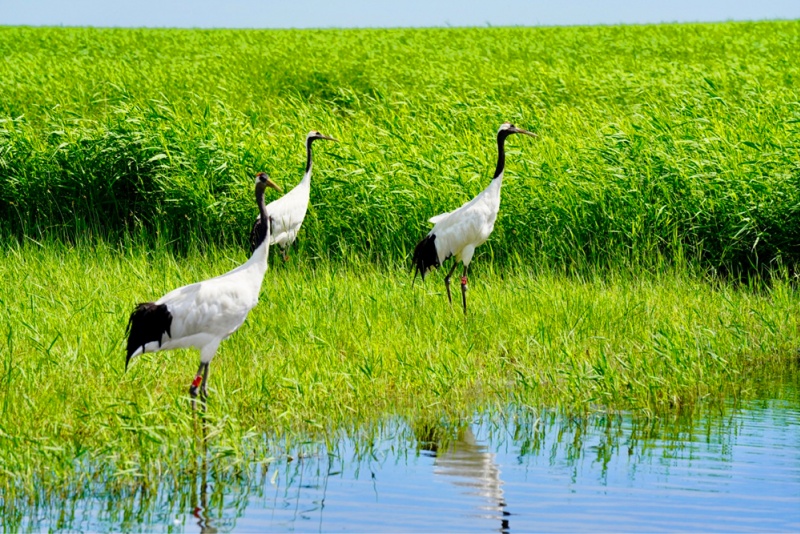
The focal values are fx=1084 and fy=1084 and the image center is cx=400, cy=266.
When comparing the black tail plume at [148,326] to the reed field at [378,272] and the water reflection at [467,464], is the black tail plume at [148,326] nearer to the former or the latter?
the reed field at [378,272]

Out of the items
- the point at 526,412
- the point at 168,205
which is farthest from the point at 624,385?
the point at 168,205

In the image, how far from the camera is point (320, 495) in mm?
5723

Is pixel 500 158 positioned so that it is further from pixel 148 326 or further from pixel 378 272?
pixel 148 326

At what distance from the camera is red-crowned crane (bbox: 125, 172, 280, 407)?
6574 millimetres

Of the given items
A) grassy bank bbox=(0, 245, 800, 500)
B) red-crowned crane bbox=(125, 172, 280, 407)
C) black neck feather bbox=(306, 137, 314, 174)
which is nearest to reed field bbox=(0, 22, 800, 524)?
grassy bank bbox=(0, 245, 800, 500)

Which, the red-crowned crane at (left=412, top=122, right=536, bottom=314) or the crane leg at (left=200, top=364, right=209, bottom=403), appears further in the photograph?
the red-crowned crane at (left=412, top=122, right=536, bottom=314)

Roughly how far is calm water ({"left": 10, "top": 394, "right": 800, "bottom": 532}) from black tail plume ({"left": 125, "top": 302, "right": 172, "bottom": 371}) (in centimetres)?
96

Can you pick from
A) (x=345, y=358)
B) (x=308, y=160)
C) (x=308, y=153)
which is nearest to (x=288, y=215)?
(x=308, y=160)

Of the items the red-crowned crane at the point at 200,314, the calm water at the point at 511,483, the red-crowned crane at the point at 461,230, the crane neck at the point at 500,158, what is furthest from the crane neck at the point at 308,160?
the calm water at the point at 511,483

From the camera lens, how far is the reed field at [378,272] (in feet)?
22.4

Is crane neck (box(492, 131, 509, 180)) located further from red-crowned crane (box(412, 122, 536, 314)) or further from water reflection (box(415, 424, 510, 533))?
water reflection (box(415, 424, 510, 533))

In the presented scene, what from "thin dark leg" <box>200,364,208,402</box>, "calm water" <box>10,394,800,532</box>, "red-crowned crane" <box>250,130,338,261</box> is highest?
"red-crowned crane" <box>250,130,338,261</box>

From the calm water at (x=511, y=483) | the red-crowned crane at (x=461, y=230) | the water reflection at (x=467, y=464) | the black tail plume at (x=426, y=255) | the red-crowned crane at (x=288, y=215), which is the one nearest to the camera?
the calm water at (x=511, y=483)

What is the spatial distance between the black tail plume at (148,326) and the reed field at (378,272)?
0.40m
